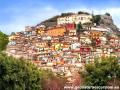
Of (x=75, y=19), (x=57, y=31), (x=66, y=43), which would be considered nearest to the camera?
(x=66, y=43)

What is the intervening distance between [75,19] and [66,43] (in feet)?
112

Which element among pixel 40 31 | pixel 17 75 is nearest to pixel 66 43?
pixel 40 31

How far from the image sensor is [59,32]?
120 m

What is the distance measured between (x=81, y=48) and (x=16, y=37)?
27839mm

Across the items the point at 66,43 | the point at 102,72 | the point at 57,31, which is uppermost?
the point at 57,31

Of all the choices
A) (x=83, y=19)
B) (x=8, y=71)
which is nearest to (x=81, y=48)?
(x=83, y=19)

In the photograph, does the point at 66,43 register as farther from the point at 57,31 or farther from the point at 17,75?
the point at 17,75

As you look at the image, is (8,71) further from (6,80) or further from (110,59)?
(110,59)

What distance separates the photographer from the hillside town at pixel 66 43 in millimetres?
89500

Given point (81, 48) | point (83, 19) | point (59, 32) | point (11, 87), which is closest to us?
point (11, 87)

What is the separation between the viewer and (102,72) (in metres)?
41.6

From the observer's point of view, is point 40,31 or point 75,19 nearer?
point 40,31

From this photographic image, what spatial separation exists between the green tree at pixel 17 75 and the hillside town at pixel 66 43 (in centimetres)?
3585

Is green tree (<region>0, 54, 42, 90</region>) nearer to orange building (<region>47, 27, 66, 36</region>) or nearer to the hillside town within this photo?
the hillside town
